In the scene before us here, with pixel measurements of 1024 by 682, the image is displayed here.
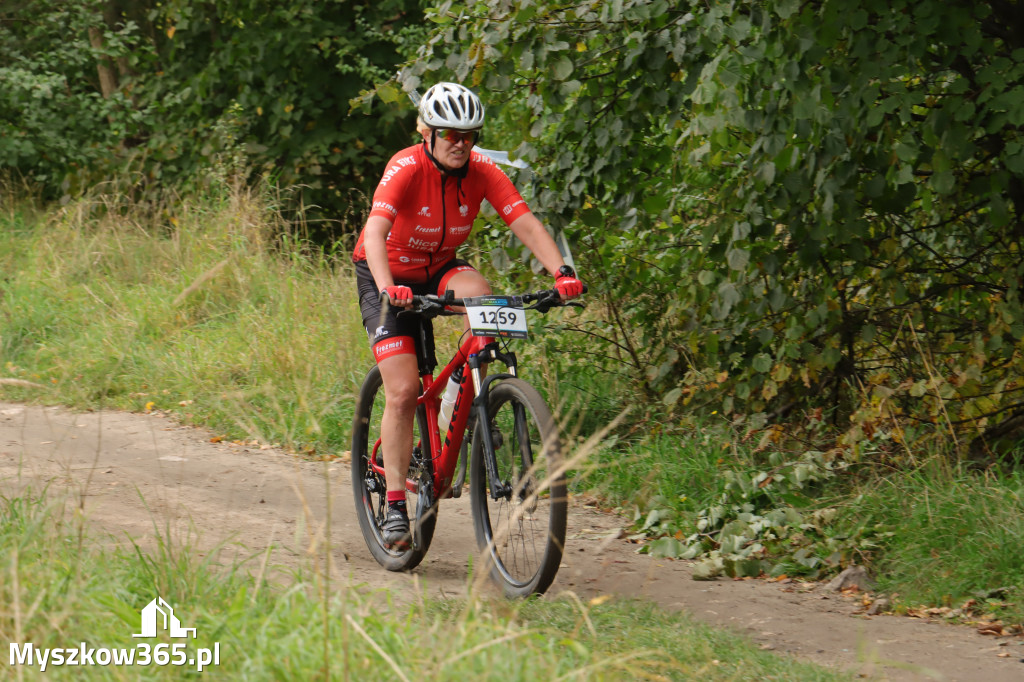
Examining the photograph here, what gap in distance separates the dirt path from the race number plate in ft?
3.17

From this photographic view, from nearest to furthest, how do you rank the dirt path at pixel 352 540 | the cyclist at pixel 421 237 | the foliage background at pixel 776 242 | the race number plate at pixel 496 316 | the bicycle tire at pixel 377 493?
the dirt path at pixel 352 540
the race number plate at pixel 496 316
the cyclist at pixel 421 237
the bicycle tire at pixel 377 493
the foliage background at pixel 776 242

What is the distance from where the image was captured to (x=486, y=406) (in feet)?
15.0

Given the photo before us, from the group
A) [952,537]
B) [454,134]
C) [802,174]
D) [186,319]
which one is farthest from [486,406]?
[186,319]

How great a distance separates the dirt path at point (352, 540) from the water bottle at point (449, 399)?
69 centimetres

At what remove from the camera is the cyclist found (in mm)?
4582

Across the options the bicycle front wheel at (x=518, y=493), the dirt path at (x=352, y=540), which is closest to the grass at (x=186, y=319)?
the dirt path at (x=352, y=540)

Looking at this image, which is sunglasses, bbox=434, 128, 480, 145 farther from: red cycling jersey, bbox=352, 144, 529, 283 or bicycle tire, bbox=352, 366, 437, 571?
bicycle tire, bbox=352, 366, 437, 571

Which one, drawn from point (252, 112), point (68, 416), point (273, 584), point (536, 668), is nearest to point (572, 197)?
point (273, 584)

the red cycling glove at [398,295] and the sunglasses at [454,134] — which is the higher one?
the sunglasses at [454,134]

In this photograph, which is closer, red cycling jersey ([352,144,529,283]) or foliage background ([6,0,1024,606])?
red cycling jersey ([352,144,529,283])

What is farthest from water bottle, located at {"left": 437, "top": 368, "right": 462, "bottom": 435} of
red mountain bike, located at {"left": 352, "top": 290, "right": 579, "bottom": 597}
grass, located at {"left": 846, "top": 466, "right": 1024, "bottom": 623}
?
grass, located at {"left": 846, "top": 466, "right": 1024, "bottom": 623}

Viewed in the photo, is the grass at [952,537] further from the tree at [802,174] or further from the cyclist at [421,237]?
the cyclist at [421,237]

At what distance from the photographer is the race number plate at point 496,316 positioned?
4438mm

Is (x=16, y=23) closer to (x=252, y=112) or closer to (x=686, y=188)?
(x=252, y=112)
